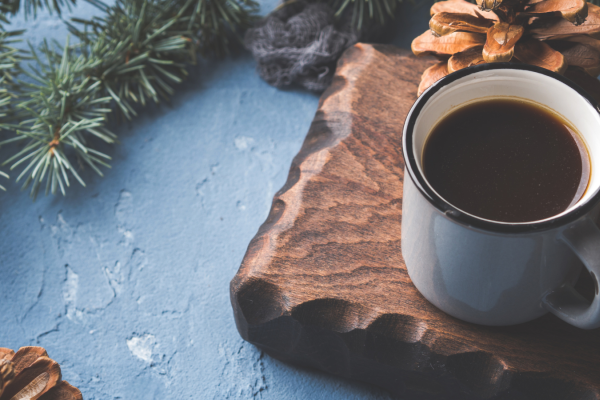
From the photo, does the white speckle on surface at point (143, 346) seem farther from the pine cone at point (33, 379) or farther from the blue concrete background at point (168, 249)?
the pine cone at point (33, 379)

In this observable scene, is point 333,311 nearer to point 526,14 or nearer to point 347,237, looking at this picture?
point 347,237

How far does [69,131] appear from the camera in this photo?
55cm

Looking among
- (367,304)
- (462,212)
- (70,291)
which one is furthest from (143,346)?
(462,212)

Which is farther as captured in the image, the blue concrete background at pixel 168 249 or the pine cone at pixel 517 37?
the blue concrete background at pixel 168 249

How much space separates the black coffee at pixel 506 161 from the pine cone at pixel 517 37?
0.17 feet

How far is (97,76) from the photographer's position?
2.00 feet

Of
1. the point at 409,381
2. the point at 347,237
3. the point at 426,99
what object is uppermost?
the point at 426,99

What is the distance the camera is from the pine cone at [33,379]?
0.38m

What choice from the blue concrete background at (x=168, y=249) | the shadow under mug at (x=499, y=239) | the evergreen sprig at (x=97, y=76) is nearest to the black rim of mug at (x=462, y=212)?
the shadow under mug at (x=499, y=239)

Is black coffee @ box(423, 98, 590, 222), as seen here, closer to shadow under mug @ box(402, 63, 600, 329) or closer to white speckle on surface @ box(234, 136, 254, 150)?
shadow under mug @ box(402, 63, 600, 329)

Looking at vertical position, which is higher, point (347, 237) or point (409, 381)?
point (347, 237)

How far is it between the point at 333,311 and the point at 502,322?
0.41 feet

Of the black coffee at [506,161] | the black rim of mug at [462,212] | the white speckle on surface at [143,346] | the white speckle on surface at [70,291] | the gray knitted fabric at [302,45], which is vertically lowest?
the white speckle on surface at [143,346]

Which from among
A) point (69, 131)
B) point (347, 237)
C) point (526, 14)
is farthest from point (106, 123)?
point (526, 14)
